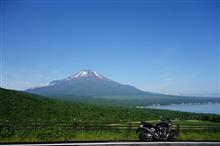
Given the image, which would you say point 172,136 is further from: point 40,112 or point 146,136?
point 40,112

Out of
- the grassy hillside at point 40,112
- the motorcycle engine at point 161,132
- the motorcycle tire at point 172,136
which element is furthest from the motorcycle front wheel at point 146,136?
the grassy hillside at point 40,112

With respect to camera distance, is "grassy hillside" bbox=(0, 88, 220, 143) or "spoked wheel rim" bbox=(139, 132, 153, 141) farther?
"grassy hillside" bbox=(0, 88, 220, 143)

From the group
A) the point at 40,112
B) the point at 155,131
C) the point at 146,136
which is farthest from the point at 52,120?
the point at 155,131

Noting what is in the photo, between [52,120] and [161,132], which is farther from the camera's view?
[52,120]

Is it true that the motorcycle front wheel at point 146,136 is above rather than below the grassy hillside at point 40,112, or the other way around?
above

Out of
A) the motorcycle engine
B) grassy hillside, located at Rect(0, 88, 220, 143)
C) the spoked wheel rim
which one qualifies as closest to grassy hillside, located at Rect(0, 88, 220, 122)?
grassy hillside, located at Rect(0, 88, 220, 143)

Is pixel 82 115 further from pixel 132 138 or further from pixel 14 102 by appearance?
pixel 132 138

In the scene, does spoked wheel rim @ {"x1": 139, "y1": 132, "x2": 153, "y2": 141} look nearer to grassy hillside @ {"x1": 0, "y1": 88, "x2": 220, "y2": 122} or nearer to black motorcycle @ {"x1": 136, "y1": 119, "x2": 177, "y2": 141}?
black motorcycle @ {"x1": 136, "y1": 119, "x2": 177, "y2": 141}

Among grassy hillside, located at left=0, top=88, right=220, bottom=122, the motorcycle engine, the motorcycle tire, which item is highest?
the motorcycle engine

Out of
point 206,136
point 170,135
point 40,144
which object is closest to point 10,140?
point 40,144

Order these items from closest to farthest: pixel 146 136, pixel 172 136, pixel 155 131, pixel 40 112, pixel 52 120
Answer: pixel 146 136 → pixel 155 131 → pixel 172 136 → pixel 52 120 → pixel 40 112

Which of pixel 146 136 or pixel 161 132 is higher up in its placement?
pixel 161 132

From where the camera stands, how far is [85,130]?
21.0m

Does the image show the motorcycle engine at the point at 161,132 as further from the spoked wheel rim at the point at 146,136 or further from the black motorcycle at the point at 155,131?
the spoked wheel rim at the point at 146,136
